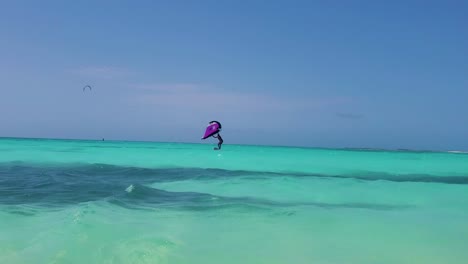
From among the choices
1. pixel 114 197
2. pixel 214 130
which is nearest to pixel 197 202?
pixel 114 197

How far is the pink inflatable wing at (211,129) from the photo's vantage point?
23.5 metres

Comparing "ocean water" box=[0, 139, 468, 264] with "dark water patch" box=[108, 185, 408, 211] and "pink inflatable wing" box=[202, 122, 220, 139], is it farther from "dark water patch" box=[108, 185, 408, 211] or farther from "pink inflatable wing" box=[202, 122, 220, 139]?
"pink inflatable wing" box=[202, 122, 220, 139]

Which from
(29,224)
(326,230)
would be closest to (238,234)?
(326,230)

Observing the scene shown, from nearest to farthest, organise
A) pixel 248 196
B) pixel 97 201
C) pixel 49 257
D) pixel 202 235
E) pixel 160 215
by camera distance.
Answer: pixel 49 257, pixel 202 235, pixel 160 215, pixel 97 201, pixel 248 196

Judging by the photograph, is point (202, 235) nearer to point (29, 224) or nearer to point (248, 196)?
point (29, 224)

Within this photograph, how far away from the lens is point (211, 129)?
23.9 metres

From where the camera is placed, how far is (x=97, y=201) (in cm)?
907

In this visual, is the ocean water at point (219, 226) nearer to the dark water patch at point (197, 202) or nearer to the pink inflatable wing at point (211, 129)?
the dark water patch at point (197, 202)

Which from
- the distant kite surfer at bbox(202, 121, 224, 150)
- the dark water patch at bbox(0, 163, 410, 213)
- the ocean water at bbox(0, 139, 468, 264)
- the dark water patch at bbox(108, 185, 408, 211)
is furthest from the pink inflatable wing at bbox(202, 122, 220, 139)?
the dark water patch at bbox(108, 185, 408, 211)

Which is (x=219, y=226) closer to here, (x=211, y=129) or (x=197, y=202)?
(x=197, y=202)

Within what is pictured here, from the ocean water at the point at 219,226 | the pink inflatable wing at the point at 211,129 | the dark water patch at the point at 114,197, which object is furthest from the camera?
the pink inflatable wing at the point at 211,129

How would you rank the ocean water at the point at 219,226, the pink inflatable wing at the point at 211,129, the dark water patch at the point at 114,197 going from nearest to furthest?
the ocean water at the point at 219,226, the dark water patch at the point at 114,197, the pink inflatable wing at the point at 211,129

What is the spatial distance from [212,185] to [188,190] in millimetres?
1654

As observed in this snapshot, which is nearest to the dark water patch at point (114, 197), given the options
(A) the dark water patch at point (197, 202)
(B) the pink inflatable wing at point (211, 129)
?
(A) the dark water patch at point (197, 202)
